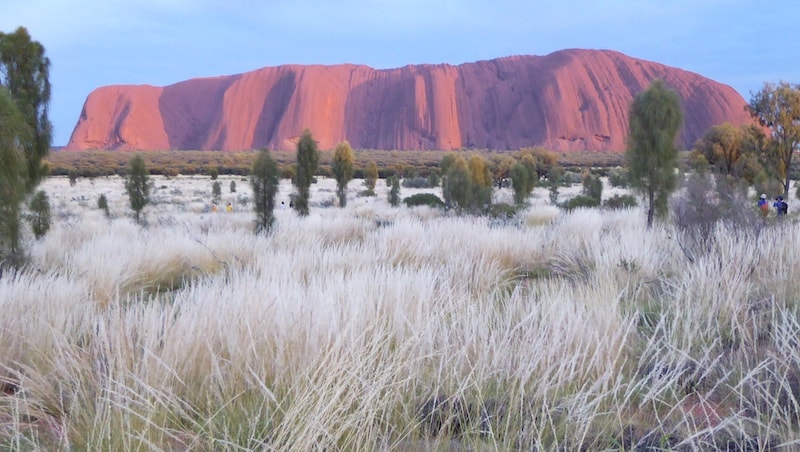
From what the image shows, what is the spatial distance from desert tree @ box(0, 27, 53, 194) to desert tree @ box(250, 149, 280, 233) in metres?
3.85

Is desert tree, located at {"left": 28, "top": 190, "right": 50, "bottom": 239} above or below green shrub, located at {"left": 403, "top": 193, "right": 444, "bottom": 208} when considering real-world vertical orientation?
above

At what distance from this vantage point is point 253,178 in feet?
39.5

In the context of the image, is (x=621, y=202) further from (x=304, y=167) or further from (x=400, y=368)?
(x=400, y=368)

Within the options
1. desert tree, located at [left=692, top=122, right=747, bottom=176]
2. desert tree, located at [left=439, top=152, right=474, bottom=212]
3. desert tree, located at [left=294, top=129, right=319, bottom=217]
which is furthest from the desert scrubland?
desert tree, located at [left=692, top=122, right=747, bottom=176]

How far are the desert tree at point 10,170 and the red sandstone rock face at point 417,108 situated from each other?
360ft

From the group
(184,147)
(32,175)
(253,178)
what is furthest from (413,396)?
(184,147)

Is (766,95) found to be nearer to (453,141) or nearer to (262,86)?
(453,141)

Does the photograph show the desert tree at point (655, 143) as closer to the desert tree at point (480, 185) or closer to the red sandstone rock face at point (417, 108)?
the desert tree at point (480, 185)

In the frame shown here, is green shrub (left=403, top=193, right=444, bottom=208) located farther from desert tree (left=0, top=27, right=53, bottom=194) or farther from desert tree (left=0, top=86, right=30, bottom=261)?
desert tree (left=0, top=86, right=30, bottom=261)

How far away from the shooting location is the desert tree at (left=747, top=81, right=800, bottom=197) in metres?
20.5

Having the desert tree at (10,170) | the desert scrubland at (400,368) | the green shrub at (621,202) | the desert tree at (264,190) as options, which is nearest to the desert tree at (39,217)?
the desert tree at (10,170)

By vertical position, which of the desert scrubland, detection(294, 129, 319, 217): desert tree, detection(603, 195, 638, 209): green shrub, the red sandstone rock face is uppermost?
the red sandstone rock face

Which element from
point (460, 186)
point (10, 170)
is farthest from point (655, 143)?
point (10, 170)

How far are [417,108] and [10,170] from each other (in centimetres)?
11879
